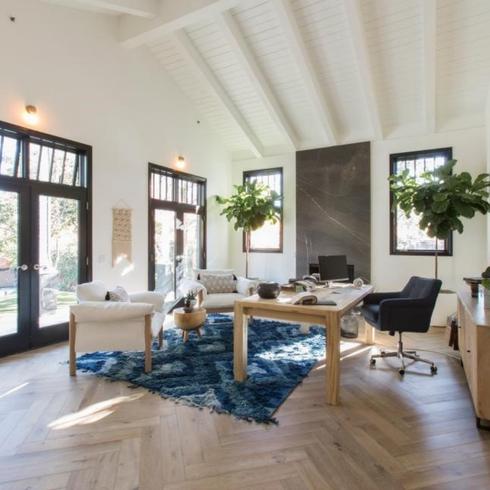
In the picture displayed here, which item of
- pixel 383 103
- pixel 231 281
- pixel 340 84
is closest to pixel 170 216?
pixel 231 281

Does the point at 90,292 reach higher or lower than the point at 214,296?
higher

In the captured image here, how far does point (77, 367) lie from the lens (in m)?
3.27

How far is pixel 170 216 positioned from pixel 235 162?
2245mm

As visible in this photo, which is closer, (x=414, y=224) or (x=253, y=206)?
(x=414, y=224)

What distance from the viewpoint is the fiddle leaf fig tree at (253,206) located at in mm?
6156

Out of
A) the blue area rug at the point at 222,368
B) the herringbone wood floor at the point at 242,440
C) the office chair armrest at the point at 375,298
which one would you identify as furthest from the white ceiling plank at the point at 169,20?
the herringbone wood floor at the point at 242,440

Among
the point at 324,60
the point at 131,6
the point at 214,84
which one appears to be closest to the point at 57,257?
the point at 131,6

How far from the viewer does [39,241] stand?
155 inches

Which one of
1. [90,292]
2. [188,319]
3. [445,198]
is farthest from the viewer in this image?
[445,198]

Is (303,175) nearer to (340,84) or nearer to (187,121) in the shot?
(340,84)

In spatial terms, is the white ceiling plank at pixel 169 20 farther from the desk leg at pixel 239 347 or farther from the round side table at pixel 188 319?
the round side table at pixel 188 319

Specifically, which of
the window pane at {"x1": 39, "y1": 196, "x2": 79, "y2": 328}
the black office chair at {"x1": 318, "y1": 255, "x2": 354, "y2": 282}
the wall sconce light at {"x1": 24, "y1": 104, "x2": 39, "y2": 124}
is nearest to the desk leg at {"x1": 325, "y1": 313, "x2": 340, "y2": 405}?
the black office chair at {"x1": 318, "y1": 255, "x2": 354, "y2": 282}

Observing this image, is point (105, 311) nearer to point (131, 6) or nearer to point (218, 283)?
point (218, 283)

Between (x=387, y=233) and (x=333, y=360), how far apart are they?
3.76m
